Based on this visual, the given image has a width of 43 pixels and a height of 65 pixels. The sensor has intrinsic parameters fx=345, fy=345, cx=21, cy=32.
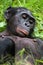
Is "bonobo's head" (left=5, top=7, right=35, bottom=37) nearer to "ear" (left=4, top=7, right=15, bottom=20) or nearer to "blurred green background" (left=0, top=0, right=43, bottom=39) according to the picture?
"ear" (left=4, top=7, right=15, bottom=20)

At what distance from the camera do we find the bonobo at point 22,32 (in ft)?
14.9

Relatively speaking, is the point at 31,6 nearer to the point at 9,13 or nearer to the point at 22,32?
the point at 9,13

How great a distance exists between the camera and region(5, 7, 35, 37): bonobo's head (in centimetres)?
486

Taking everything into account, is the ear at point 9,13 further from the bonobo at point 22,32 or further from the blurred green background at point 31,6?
the blurred green background at point 31,6

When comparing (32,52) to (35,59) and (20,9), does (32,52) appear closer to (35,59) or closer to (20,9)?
(35,59)

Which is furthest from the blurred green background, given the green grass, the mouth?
the mouth

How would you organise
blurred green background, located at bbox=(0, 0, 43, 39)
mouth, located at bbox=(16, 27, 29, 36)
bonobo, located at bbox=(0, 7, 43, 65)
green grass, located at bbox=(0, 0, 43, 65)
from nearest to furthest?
bonobo, located at bbox=(0, 7, 43, 65), mouth, located at bbox=(16, 27, 29, 36), green grass, located at bbox=(0, 0, 43, 65), blurred green background, located at bbox=(0, 0, 43, 39)

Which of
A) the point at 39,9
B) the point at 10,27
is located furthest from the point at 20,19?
the point at 39,9

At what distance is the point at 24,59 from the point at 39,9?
2319mm

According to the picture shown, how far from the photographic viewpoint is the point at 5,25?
5496mm

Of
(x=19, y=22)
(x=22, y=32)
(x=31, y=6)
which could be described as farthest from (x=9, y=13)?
(x=31, y=6)

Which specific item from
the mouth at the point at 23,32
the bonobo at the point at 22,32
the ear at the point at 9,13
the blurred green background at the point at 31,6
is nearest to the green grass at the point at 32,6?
the blurred green background at the point at 31,6

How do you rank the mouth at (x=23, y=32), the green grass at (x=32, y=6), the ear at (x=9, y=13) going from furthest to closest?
the green grass at (x=32, y=6) < the ear at (x=9, y=13) < the mouth at (x=23, y=32)

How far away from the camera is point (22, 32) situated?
15.8 ft
